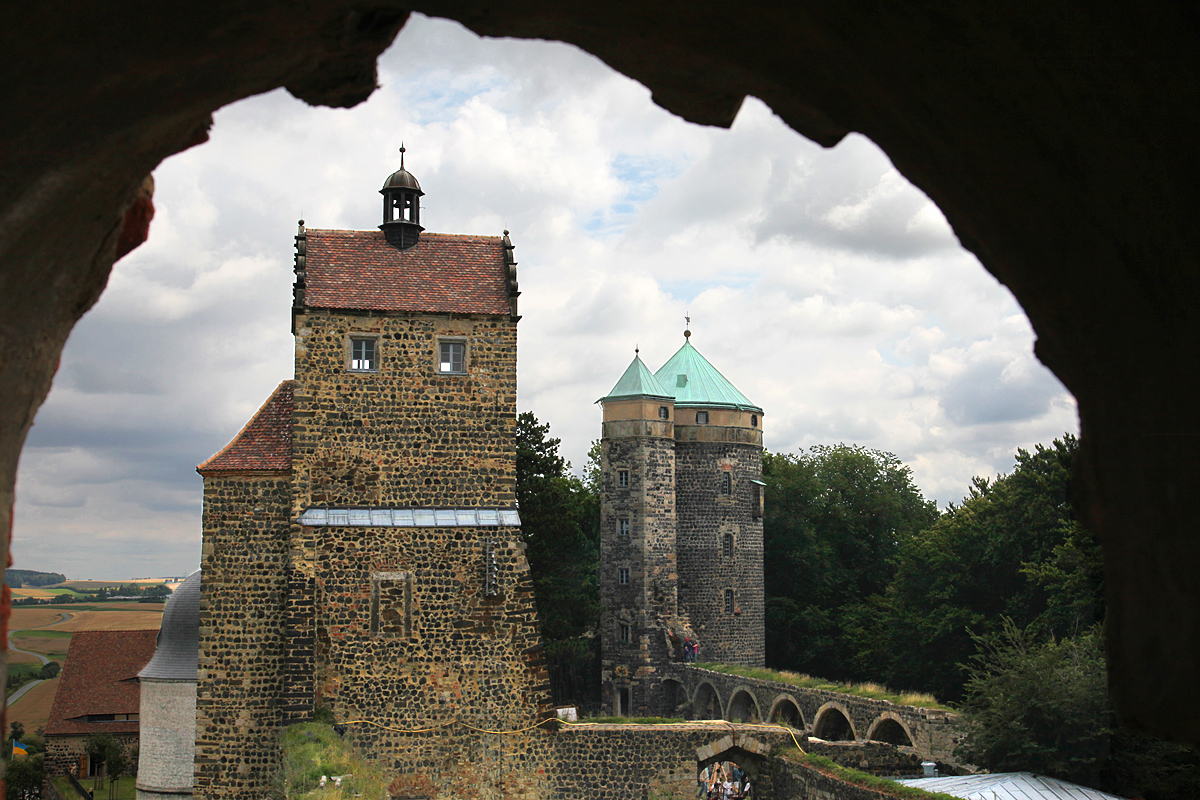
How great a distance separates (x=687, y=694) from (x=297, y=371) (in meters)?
25.5

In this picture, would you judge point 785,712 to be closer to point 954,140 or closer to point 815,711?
point 815,711

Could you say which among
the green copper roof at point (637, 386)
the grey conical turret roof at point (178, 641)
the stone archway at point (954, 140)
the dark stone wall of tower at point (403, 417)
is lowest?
the grey conical turret roof at point (178, 641)

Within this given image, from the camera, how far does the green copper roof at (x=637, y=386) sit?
1575 inches

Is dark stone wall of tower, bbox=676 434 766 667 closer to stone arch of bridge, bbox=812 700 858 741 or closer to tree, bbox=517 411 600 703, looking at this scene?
tree, bbox=517 411 600 703

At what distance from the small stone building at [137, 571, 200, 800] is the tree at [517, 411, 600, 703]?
1579cm

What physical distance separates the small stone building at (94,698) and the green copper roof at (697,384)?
23.9 m

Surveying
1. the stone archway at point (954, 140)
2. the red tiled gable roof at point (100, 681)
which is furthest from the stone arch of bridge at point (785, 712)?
the stone archway at point (954, 140)

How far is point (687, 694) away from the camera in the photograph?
124 ft

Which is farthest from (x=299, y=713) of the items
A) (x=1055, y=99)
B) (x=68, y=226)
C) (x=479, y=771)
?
(x=1055, y=99)

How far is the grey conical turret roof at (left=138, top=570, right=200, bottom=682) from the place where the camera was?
1997cm

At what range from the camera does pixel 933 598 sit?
35.2m

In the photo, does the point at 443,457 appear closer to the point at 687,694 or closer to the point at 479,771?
the point at 479,771

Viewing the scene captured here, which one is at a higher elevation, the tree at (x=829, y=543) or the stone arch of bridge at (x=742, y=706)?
the tree at (x=829, y=543)

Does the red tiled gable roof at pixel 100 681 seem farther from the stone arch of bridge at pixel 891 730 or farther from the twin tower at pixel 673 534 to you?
the stone arch of bridge at pixel 891 730
